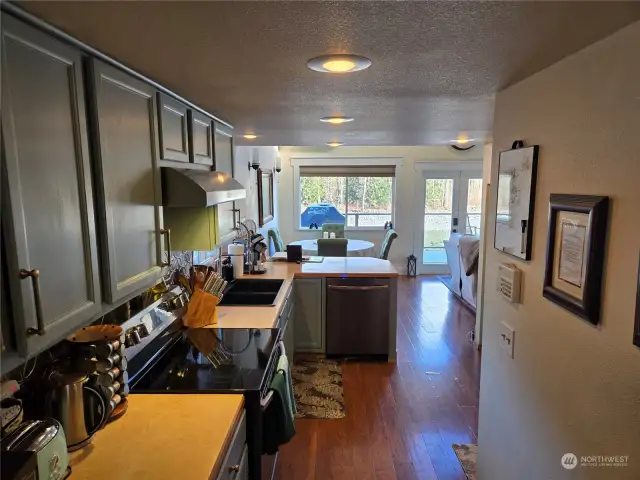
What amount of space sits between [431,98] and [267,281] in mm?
2233

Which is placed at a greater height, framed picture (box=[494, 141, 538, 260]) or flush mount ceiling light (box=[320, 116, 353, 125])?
flush mount ceiling light (box=[320, 116, 353, 125])

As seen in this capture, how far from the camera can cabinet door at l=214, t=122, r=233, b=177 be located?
240 cm

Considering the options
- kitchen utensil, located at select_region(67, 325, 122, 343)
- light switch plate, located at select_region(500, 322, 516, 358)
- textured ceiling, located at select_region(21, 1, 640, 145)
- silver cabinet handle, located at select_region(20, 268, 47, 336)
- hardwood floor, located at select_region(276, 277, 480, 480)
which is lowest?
hardwood floor, located at select_region(276, 277, 480, 480)

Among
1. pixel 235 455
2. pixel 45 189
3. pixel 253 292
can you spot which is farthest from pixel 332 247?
pixel 45 189

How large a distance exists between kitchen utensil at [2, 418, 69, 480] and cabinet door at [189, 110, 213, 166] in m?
1.21

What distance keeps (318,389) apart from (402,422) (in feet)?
2.48

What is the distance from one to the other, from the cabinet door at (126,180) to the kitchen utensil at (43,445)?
35cm

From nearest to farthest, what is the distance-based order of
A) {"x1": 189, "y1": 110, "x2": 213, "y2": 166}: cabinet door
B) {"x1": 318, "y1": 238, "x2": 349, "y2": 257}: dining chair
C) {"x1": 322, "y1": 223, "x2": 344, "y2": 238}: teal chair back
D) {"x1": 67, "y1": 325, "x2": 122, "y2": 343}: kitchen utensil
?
{"x1": 67, "y1": 325, "x2": 122, "y2": 343}: kitchen utensil
{"x1": 189, "y1": 110, "x2": 213, "y2": 166}: cabinet door
{"x1": 318, "y1": 238, "x2": 349, "y2": 257}: dining chair
{"x1": 322, "y1": 223, "x2": 344, "y2": 238}: teal chair back

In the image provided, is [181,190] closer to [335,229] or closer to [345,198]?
[335,229]

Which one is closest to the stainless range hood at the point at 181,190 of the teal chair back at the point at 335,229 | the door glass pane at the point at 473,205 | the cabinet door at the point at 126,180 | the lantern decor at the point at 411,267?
the cabinet door at the point at 126,180

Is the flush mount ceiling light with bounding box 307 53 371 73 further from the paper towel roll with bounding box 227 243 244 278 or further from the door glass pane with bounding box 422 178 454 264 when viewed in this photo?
the door glass pane with bounding box 422 178 454 264

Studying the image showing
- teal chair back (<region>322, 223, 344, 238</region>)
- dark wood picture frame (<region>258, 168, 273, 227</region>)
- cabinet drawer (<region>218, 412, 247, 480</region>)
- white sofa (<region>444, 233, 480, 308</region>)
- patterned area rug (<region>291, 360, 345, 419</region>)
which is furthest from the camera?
teal chair back (<region>322, 223, 344, 238</region>)

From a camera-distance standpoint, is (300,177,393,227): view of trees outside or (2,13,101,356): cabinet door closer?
(2,13,101,356): cabinet door

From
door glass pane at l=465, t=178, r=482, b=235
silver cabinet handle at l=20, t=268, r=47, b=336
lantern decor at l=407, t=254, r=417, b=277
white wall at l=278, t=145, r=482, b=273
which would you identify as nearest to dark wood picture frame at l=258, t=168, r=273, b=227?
white wall at l=278, t=145, r=482, b=273
